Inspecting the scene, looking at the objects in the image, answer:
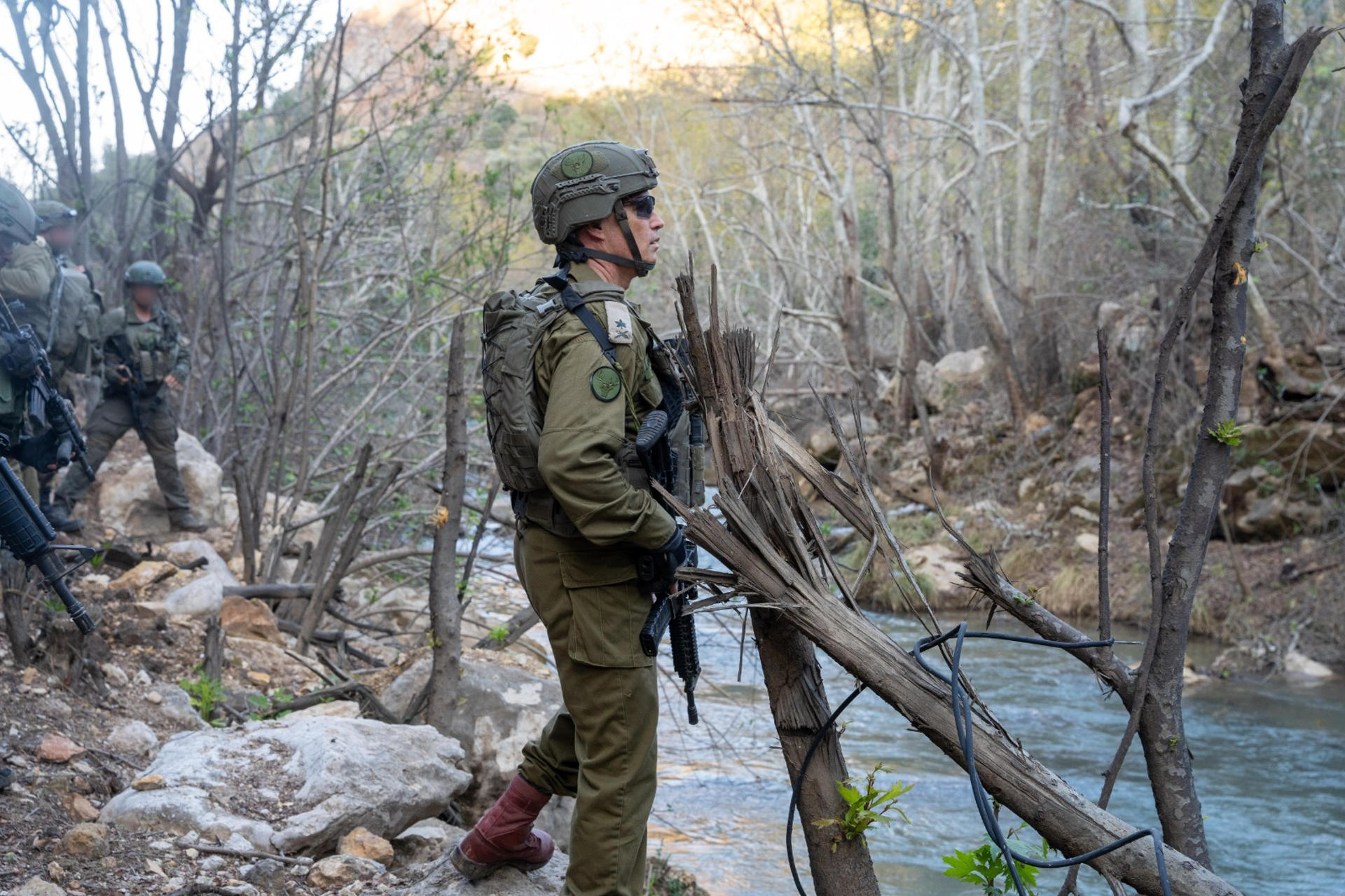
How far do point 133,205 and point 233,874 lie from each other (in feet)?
30.1

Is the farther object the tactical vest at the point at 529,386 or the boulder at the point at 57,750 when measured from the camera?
the boulder at the point at 57,750

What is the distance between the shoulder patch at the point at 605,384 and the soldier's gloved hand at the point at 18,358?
3.40m

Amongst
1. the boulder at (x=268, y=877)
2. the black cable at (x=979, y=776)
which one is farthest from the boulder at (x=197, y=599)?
the black cable at (x=979, y=776)

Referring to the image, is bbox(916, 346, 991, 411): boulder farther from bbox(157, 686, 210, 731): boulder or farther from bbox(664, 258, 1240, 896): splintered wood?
bbox(664, 258, 1240, 896): splintered wood

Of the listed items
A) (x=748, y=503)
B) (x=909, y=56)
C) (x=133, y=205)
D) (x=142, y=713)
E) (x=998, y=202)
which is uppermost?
(x=909, y=56)

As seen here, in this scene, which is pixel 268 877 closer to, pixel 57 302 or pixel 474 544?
→ pixel 474 544

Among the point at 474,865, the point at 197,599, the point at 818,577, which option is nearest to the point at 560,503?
the point at 818,577

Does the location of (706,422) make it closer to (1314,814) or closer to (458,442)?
(458,442)

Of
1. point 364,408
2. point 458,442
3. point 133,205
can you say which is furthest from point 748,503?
point 133,205

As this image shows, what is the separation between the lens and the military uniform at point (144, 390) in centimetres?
746

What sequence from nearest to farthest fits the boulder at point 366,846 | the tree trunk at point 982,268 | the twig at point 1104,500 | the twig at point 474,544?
the twig at point 1104,500 → the boulder at point 366,846 → the twig at point 474,544 → the tree trunk at point 982,268

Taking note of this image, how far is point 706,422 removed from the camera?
2895 millimetres

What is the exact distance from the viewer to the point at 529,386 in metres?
2.80

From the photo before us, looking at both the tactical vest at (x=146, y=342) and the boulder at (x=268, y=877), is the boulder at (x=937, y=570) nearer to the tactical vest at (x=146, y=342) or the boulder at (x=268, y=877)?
the tactical vest at (x=146, y=342)
